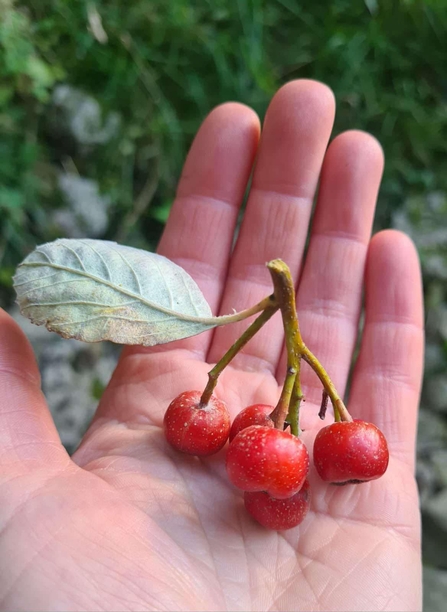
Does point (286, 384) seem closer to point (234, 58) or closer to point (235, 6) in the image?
point (234, 58)

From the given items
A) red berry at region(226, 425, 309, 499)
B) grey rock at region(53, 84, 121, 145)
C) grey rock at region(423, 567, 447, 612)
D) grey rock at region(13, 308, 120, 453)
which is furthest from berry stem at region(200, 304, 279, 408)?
grey rock at region(53, 84, 121, 145)

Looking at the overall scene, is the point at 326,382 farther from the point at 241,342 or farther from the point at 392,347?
the point at 392,347

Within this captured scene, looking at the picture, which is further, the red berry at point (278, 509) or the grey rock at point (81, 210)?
the grey rock at point (81, 210)

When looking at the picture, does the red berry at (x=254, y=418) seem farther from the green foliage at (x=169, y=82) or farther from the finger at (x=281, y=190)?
the green foliage at (x=169, y=82)

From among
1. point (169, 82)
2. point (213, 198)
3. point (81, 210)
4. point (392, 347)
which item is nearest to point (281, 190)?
point (213, 198)

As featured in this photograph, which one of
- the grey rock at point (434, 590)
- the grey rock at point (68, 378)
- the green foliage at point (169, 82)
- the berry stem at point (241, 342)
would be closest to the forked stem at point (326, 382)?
the berry stem at point (241, 342)

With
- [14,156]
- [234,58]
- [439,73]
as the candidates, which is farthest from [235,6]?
[14,156]
